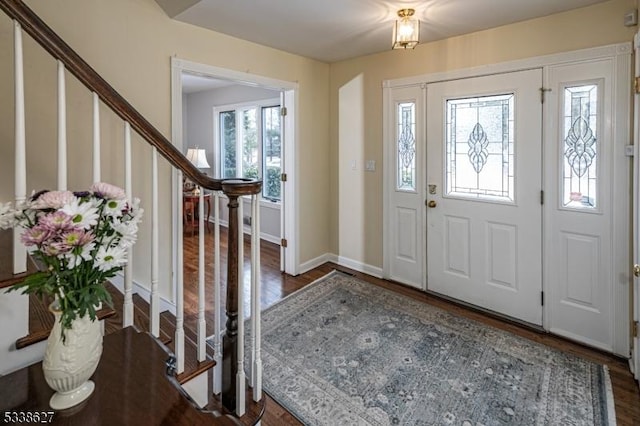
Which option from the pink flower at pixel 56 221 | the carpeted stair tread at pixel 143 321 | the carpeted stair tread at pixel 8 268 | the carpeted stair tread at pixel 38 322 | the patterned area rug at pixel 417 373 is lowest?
the patterned area rug at pixel 417 373

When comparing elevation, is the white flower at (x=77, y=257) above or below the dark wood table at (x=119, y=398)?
above

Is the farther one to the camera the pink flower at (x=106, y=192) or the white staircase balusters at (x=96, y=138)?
the white staircase balusters at (x=96, y=138)

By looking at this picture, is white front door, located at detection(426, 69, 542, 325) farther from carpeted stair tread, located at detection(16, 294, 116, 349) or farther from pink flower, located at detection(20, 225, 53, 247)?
pink flower, located at detection(20, 225, 53, 247)

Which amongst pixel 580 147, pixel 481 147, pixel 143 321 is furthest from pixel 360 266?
pixel 143 321

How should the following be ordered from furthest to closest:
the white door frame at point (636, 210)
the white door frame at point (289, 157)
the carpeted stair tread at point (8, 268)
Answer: the white door frame at point (289, 157), the white door frame at point (636, 210), the carpeted stair tread at point (8, 268)

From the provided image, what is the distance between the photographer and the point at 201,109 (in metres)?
6.43

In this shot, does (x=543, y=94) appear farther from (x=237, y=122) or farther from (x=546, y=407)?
(x=237, y=122)

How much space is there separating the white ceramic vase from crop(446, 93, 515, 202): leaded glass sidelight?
2952mm

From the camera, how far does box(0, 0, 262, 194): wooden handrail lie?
1.12m

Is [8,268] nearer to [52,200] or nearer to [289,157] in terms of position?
[52,200]

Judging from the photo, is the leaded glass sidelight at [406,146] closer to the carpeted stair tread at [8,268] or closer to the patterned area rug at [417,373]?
the patterned area rug at [417,373]

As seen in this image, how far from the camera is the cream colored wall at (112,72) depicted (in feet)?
6.45

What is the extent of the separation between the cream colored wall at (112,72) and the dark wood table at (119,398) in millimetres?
1506

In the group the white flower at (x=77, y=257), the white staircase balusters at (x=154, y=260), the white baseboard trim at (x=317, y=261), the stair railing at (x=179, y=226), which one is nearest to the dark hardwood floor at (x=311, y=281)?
the white baseboard trim at (x=317, y=261)
